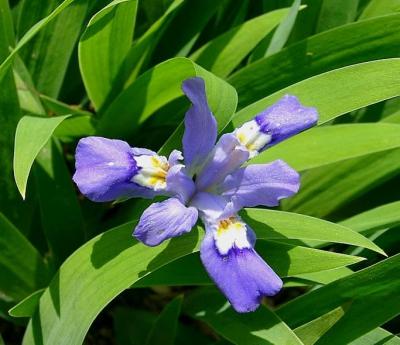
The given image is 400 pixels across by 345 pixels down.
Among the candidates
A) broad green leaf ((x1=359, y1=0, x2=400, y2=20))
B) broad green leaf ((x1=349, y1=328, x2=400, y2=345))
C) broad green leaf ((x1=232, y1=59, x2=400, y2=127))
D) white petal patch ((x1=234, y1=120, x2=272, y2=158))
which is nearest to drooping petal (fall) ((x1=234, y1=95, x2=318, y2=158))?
white petal patch ((x1=234, y1=120, x2=272, y2=158))

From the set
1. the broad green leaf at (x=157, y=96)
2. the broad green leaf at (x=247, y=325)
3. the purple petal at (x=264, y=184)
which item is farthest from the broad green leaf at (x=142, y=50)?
the broad green leaf at (x=247, y=325)

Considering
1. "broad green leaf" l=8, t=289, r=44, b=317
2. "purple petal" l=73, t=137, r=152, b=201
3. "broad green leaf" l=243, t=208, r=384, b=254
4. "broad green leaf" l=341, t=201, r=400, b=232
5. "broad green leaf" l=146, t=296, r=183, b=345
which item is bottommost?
"broad green leaf" l=146, t=296, r=183, b=345

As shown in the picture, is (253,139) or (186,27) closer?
(253,139)

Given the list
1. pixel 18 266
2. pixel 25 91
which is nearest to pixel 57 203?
pixel 18 266

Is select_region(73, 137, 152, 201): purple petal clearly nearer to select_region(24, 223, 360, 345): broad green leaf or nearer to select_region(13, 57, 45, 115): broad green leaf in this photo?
select_region(24, 223, 360, 345): broad green leaf

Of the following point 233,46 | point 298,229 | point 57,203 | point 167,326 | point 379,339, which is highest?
point 233,46

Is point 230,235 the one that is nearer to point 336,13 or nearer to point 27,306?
point 27,306

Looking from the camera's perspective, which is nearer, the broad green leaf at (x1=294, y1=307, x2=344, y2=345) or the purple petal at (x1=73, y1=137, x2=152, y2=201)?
the purple petal at (x1=73, y1=137, x2=152, y2=201)
